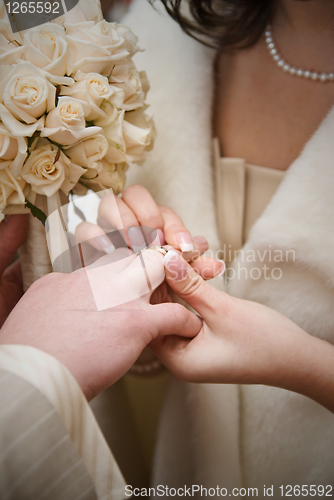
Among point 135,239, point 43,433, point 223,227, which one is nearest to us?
point 43,433

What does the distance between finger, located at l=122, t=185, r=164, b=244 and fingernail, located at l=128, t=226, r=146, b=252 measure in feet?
0.05

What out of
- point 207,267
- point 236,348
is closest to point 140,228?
point 207,267

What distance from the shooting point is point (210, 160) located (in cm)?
70

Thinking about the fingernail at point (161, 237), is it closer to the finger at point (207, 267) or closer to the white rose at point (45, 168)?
the finger at point (207, 267)

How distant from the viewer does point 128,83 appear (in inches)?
18.8

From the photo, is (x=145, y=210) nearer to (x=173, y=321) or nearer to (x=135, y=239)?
(x=135, y=239)

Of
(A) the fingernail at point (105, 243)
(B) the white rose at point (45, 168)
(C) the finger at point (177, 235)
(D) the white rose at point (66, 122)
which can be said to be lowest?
(A) the fingernail at point (105, 243)

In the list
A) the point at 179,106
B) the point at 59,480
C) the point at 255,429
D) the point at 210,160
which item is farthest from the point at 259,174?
the point at 59,480

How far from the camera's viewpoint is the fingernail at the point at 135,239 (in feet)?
1.73

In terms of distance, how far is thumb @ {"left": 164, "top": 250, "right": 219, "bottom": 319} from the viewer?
0.47 metres

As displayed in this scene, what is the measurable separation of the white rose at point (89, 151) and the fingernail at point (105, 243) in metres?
0.12
